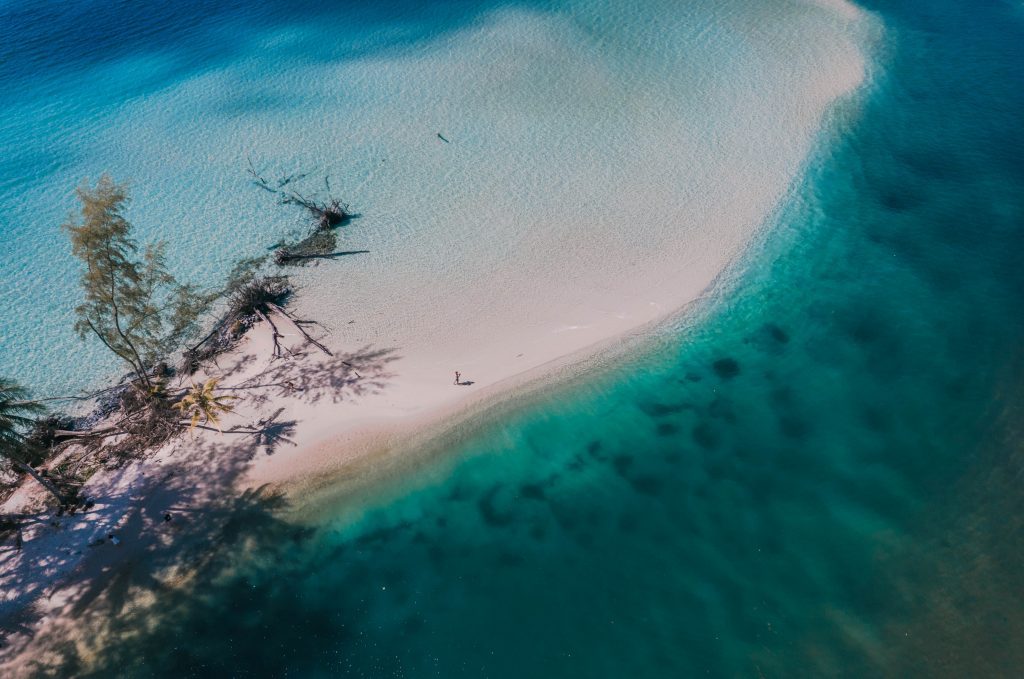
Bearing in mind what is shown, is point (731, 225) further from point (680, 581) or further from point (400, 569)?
point (400, 569)

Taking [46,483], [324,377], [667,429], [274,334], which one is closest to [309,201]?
[274,334]

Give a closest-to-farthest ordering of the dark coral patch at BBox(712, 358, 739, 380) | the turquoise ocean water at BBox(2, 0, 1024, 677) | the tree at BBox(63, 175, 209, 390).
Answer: the turquoise ocean water at BBox(2, 0, 1024, 677) → the tree at BBox(63, 175, 209, 390) → the dark coral patch at BBox(712, 358, 739, 380)

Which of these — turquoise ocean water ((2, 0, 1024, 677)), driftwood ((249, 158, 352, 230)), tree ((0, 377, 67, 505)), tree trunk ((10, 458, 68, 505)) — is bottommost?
turquoise ocean water ((2, 0, 1024, 677))

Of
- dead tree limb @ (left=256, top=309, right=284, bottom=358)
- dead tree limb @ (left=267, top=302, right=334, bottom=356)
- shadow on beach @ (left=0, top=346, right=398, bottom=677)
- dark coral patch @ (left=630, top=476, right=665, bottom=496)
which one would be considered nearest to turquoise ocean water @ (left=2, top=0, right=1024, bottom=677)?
dark coral patch @ (left=630, top=476, right=665, bottom=496)

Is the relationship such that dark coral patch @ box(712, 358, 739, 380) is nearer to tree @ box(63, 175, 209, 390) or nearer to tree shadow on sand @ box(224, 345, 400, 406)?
tree shadow on sand @ box(224, 345, 400, 406)

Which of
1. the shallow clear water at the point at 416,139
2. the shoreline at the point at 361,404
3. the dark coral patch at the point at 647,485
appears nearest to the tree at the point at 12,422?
the shoreline at the point at 361,404

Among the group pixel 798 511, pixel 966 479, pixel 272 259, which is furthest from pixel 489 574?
pixel 272 259

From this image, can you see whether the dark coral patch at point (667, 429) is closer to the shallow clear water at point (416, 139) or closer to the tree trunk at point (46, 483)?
the shallow clear water at point (416, 139)

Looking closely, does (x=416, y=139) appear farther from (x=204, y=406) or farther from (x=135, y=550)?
(x=135, y=550)
